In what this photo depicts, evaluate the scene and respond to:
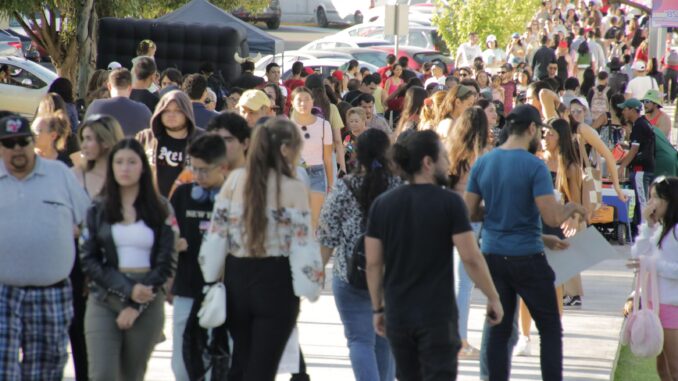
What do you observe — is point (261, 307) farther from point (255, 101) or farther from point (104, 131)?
point (255, 101)

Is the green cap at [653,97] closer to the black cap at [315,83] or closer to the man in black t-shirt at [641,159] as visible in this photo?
the man in black t-shirt at [641,159]

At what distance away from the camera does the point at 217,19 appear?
23562 millimetres

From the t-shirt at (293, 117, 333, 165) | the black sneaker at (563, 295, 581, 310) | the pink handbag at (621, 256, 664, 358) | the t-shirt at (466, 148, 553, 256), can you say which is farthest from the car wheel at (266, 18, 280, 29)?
the t-shirt at (466, 148, 553, 256)

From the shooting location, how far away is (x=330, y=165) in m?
11.5

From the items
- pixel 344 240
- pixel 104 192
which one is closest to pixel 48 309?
pixel 104 192

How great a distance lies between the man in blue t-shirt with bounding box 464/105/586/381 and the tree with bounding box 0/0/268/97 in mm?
15436

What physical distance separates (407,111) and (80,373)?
16.5 ft

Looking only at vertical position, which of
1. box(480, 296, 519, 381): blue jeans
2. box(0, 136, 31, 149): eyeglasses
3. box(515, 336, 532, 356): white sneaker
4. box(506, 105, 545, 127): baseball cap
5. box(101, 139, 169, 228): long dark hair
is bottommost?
box(515, 336, 532, 356): white sneaker

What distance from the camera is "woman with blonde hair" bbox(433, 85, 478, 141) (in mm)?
9523

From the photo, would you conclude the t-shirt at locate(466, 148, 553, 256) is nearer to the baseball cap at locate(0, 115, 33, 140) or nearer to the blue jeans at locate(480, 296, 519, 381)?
the blue jeans at locate(480, 296, 519, 381)

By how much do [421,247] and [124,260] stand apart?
57.9 inches

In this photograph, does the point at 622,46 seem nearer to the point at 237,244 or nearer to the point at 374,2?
the point at 374,2

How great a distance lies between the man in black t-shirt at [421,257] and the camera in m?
5.82

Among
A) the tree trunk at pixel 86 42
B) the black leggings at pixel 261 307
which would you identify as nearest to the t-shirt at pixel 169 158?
the black leggings at pixel 261 307
